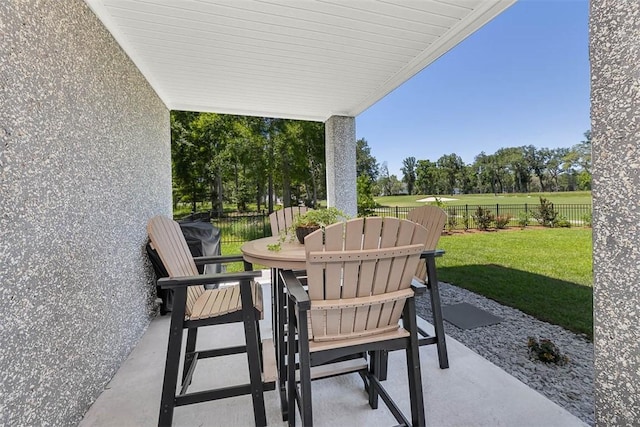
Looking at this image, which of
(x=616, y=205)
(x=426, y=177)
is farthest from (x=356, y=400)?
(x=426, y=177)

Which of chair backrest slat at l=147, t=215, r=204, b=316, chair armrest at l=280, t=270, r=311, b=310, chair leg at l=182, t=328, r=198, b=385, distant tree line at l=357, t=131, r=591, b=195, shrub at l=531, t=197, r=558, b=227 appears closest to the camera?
chair armrest at l=280, t=270, r=311, b=310

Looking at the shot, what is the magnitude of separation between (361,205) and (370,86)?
14.6 feet

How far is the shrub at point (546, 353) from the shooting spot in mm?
2256

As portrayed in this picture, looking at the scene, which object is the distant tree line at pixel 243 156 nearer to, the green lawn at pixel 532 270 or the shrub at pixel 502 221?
the green lawn at pixel 532 270

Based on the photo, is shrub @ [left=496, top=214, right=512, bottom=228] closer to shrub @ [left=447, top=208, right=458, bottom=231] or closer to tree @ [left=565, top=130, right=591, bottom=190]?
shrub @ [left=447, top=208, right=458, bottom=231]

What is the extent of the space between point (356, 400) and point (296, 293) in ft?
3.07

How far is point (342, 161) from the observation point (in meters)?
4.82

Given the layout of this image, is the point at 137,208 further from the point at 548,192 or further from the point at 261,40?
the point at 548,192

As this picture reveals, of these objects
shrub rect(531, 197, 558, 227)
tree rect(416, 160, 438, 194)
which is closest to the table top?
tree rect(416, 160, 438, 194)

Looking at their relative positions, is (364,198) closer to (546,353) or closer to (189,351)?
(546,353)

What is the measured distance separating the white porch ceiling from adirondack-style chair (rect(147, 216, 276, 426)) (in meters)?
1.49

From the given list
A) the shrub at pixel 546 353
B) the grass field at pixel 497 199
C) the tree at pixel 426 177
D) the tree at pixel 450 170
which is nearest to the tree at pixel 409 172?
the tree at pixel 426 177

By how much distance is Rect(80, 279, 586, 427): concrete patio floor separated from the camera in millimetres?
1707

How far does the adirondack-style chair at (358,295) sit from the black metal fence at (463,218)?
6.77m
